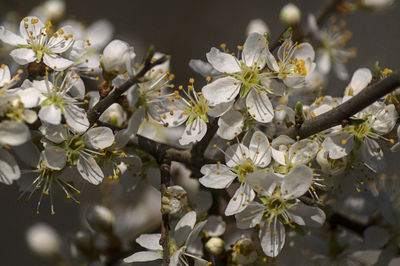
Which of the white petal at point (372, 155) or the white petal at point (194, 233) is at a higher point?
the white petal at point (372, 155)

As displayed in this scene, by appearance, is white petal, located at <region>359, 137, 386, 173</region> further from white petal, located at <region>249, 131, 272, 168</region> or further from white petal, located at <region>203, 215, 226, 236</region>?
white petal, located at <region>203, 215, 226, 236</region>

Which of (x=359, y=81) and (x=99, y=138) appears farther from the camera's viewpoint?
(x=359, y=81)

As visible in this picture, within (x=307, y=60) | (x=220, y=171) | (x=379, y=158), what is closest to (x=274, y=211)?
(x=220, y=171)

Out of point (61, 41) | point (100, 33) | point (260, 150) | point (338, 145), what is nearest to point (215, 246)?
point (260, 150)

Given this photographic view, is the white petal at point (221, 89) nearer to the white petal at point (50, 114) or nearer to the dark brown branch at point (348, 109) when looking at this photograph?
the dark brown branch at point (348, 109)

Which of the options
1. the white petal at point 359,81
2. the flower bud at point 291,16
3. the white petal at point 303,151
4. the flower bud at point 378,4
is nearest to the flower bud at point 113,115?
the white petal at point 303,151

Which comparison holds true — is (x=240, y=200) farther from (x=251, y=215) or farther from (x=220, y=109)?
(x=220, y=109)
